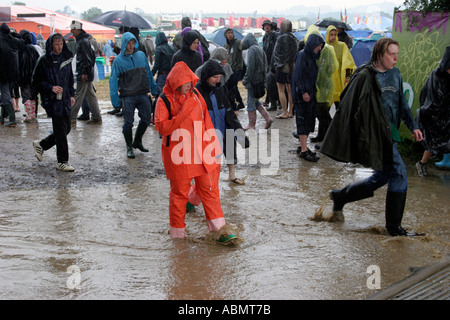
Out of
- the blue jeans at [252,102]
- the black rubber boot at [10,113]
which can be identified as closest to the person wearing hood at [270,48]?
the blue jeans at [252,102]

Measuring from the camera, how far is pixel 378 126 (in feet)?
15.4

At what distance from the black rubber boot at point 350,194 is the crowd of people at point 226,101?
1 centimetres

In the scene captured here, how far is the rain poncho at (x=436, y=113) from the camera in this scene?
6.98m

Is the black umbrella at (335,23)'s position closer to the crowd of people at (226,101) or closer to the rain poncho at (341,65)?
the crowd of people at (226,101)

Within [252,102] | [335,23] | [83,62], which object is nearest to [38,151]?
[83,62]

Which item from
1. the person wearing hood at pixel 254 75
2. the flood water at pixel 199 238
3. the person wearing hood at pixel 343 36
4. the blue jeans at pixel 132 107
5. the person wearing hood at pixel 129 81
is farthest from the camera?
the person wearing hood at pixel 343 36

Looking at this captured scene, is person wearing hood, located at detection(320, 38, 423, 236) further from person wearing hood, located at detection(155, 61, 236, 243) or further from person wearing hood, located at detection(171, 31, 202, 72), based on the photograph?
person wearing hood, located at detection(171, 31, 202, 72)

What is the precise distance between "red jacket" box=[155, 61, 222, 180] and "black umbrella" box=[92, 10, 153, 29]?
11098 mm

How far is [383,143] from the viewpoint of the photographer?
470 cm

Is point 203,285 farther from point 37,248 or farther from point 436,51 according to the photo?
point 436,51

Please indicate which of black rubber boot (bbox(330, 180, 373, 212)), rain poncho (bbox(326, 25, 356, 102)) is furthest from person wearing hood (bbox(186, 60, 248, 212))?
rain poncho (bbox(326, 25, 356, 102))

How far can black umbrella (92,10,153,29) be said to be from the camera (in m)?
15.2
